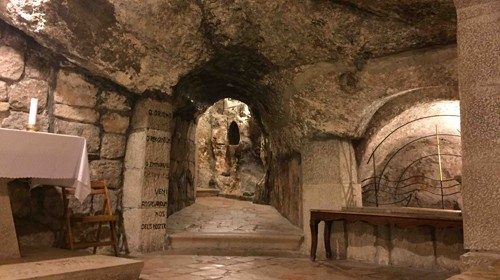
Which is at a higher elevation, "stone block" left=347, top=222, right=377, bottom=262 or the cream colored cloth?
the cream colored cloth

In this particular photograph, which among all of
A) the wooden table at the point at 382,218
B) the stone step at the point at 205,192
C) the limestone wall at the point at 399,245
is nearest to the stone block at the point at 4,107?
the wooden table at the point at 382,218

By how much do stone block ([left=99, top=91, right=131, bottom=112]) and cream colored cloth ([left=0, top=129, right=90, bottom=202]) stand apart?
1.29 m

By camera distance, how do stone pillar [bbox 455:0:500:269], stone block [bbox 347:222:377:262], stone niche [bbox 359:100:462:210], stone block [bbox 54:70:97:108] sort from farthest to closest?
stone niche [bbox 359:100:462:210] → stone block [bbox 347:222:377:262] → stone block [bbox 54:70:97:108] → stone pillar [bbox 455:0:500:269]

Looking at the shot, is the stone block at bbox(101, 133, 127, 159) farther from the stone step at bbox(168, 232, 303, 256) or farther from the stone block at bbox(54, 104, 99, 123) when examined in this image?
the stone step at bbox(168, 232, 303, 256)

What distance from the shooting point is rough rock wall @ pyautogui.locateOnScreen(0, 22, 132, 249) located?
3629 mm

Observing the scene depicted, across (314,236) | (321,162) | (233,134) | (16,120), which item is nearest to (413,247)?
(314,236)

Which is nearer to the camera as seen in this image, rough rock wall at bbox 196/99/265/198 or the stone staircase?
the stone staircase

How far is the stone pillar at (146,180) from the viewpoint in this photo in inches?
174

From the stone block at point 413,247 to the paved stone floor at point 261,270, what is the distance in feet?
0.74

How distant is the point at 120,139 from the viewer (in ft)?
14.9

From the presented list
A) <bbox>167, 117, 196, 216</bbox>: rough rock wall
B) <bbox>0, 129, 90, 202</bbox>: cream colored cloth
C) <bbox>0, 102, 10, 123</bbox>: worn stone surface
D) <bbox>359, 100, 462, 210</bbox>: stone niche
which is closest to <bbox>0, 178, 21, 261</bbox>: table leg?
<bbox>0, 129, 90, 202</bbox>: cream colored cloth

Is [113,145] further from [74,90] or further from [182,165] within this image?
[182,165]

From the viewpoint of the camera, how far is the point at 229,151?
1127 cm

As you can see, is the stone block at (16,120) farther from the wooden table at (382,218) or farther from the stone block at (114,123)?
the wooden table at (382,218)
